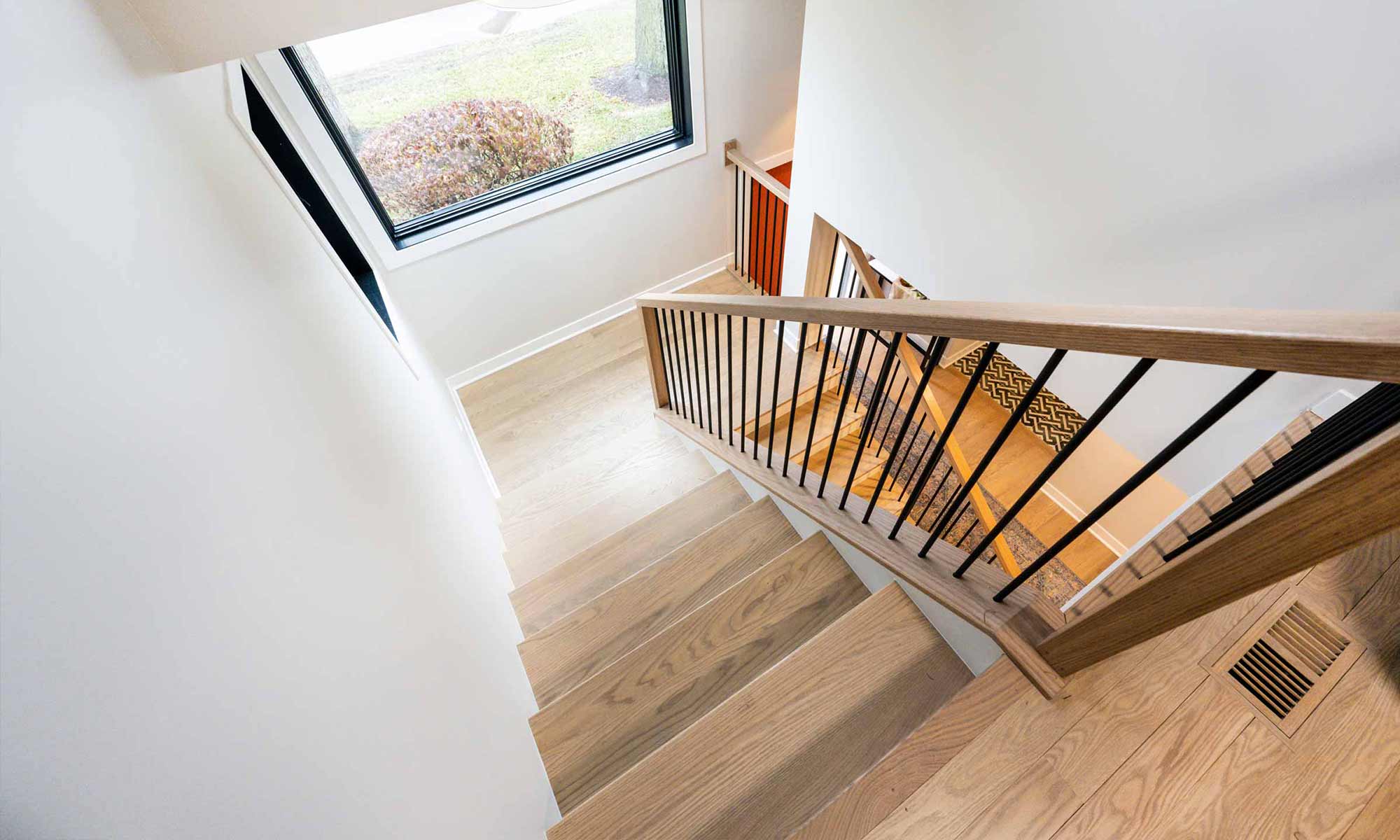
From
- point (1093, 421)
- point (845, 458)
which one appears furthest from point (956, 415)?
point (845, 458)

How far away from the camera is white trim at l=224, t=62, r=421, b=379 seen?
1.58 meters

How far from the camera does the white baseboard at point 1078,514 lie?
13.4 feet

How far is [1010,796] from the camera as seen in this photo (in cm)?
104

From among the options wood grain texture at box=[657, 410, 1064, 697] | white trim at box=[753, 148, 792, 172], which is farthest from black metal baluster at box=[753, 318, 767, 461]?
white trim at box=[753, 148, 792, 172]

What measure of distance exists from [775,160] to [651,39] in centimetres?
137

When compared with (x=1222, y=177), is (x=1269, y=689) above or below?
below

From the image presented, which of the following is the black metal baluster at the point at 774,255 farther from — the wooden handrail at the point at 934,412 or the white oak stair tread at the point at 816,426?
the white oak stair tread at the point at 816,426

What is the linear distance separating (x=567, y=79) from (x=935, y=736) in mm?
3565

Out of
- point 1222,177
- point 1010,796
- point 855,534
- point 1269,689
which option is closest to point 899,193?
point 1222,177

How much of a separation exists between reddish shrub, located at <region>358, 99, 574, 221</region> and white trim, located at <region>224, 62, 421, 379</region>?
350mm

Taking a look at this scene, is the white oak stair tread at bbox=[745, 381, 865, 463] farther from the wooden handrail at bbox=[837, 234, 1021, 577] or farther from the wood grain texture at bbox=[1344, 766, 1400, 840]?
the wood grain texture at bbox=[1344, 766, 1400, 840]

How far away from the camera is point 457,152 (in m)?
3.28

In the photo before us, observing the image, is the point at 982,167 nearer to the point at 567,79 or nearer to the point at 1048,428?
the point at 567,79

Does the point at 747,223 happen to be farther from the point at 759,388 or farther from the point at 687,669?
the point at 687,669
